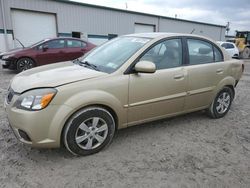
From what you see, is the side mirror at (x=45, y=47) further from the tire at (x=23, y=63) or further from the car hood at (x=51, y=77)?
the car hood at (x=51, y=77)

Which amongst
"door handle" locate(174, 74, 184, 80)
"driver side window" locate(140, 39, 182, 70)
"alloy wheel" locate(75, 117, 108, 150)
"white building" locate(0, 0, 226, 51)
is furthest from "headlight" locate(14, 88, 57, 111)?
"white building" locate(0, 0, 226, 51)

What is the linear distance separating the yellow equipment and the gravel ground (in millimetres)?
21484

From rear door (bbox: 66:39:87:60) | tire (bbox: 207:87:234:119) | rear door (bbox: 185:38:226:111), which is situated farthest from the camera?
rear door (bbox: 66:39:87:60)

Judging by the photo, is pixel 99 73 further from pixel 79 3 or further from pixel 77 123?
pixel 79 3

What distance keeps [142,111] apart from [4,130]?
2212mm

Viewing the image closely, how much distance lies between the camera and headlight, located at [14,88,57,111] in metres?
2.56

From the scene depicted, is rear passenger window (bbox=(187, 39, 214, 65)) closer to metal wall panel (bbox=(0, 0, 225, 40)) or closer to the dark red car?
the dark red car

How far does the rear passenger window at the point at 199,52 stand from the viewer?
12.5 ft

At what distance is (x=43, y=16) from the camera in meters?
16.6

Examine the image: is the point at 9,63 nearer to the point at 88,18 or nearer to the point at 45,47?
the point at 45,47

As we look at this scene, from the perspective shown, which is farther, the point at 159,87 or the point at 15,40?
the point at 15,40

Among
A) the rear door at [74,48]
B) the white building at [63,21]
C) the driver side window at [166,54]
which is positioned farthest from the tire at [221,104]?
the white building at [63,21]

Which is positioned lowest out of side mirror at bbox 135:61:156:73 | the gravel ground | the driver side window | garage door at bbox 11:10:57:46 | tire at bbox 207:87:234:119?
the gravel ground

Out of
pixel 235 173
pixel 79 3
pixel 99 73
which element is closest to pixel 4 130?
pixel 99 73
